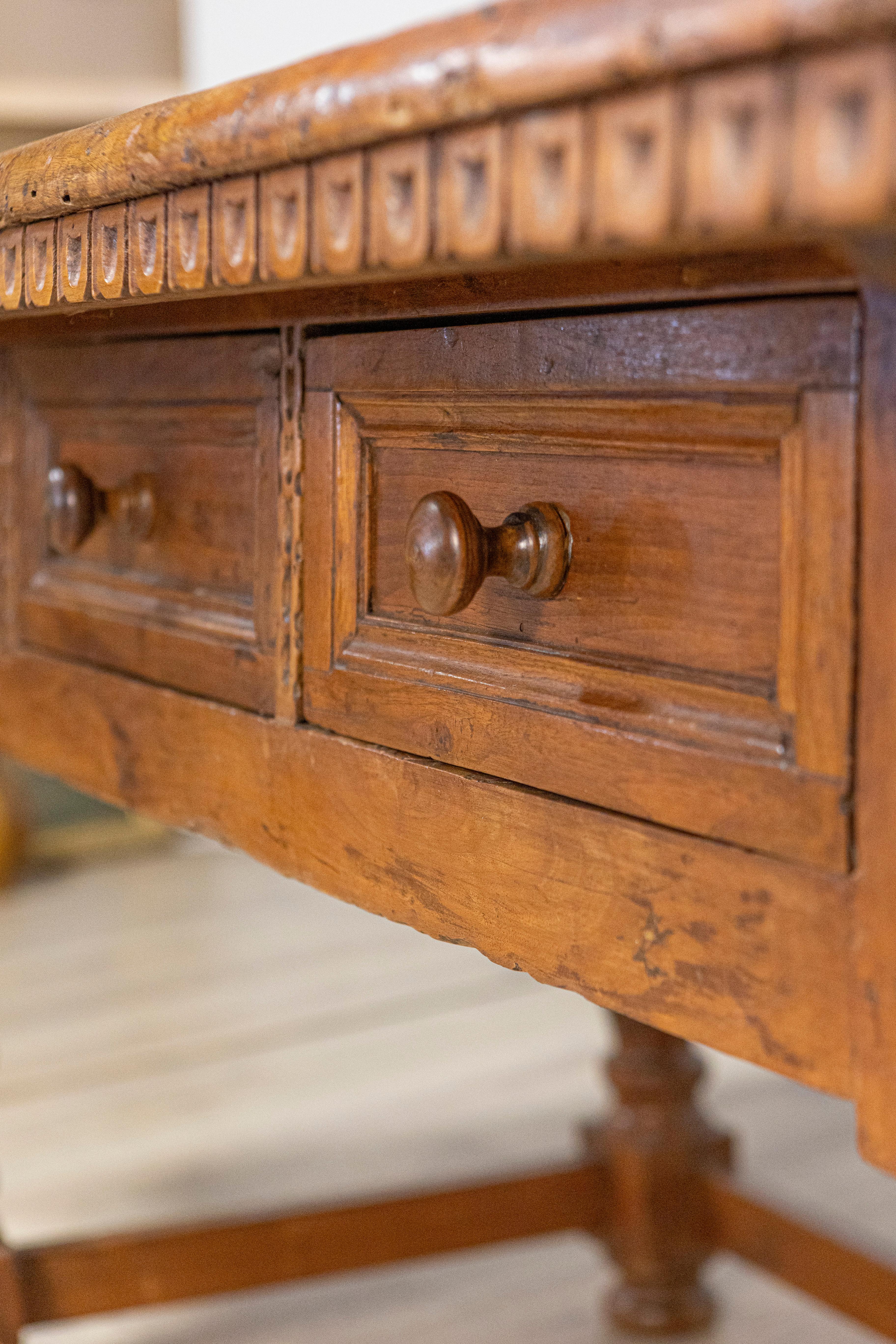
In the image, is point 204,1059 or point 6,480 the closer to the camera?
point 6,480

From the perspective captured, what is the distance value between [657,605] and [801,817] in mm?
78

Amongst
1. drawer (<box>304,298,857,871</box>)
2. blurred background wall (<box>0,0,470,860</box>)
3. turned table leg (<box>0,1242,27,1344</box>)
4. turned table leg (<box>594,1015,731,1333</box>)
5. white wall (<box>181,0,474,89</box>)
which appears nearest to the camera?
drawer (<box>304,298,857,871</box>)

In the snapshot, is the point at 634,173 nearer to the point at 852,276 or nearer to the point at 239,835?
the point at 852,276

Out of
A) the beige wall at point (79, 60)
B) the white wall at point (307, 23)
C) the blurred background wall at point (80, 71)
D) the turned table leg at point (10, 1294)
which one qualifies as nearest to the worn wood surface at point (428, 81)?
the turned table leg at point (10, 1294)

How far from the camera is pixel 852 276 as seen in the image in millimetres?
333

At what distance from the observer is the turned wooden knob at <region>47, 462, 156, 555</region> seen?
2.11ft

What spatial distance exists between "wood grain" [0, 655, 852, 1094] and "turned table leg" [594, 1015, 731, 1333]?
0.56 meters

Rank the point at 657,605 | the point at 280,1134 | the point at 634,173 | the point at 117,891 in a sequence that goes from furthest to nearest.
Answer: the point at 117,891
the point at 280,1134
the point at 657,605
the point at 634,173

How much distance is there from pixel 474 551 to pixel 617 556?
4cm

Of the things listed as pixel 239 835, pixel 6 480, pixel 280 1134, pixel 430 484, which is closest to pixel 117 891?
pixel 280 1134

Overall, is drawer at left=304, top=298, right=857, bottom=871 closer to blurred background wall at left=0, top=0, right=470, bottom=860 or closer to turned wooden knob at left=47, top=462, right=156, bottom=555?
turned wooden knob at left=47, top=462, right=156, bottom=555

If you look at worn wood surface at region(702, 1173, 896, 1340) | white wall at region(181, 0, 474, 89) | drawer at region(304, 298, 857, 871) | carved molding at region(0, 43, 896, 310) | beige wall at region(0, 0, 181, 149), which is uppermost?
beige wall at region(0, 0, 181, 149)

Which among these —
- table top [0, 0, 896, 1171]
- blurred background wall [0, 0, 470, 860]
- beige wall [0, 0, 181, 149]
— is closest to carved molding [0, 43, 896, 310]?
table top [0, 0, 896, 1171]

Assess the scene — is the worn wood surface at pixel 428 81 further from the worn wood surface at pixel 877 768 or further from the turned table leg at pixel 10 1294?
the turned table leg at pixel 10 1294
